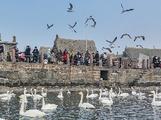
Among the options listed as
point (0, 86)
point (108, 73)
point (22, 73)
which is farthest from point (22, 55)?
point (108, 73)

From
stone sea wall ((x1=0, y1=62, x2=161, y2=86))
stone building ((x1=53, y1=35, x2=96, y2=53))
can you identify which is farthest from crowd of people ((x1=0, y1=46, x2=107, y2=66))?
stone building ((x1=53, y1=35, x2=96, y2=53))

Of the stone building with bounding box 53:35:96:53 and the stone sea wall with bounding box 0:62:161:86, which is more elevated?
the stone building with bounding box 53:35:96:53

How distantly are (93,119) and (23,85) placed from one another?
2321cm

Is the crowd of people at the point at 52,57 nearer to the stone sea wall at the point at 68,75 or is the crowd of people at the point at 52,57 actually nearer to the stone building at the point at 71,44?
the stone sea wall at the point at 68,75

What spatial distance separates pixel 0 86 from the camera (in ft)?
154

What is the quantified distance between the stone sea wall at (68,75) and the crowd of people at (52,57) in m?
0.68

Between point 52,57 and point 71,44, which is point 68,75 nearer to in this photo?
point 52,57

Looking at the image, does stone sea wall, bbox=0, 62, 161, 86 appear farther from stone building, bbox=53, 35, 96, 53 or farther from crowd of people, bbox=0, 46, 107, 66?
stone building, bbox=53, 35, 96, 53

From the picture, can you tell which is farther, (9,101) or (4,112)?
(9,101)

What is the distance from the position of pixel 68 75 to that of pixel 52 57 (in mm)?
2350

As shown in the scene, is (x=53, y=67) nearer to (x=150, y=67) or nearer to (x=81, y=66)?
(x=81, y=66)

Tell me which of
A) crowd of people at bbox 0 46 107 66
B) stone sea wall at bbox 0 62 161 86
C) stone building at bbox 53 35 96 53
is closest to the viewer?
stone sea wall at bbox 0 62 161 86

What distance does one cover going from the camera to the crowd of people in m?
50.8

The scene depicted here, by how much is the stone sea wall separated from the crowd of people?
0.68 metres
